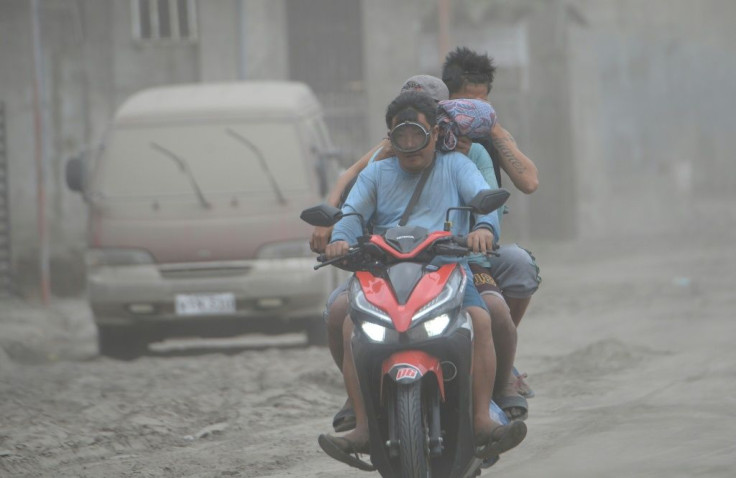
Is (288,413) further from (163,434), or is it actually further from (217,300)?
(217,300)

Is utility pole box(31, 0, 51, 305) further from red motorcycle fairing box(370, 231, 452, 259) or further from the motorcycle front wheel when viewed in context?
the motorcycle front wheel

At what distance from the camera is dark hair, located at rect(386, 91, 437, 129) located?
5.86 meters

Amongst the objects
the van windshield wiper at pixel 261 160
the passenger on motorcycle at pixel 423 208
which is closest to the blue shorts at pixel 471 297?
the passenger on motorcycle at pixel 423 208

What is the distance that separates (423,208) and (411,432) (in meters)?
1.04

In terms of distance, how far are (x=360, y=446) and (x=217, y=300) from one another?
5990 mm

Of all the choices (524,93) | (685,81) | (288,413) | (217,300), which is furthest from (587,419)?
(685,81)

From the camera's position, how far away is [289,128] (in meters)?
12.2

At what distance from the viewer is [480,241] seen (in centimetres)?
564

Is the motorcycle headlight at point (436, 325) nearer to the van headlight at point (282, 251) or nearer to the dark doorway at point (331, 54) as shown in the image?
the van headlight at point (282, 251)

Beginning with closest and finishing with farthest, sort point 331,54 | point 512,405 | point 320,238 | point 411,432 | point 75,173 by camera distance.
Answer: point 411,432 → point 512,405 → point 320,238 → point 75,173 → point 331,54

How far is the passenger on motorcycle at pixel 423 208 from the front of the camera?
5688mm

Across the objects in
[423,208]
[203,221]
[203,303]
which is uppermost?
[423,208]

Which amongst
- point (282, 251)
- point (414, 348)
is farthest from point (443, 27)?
point (414, 348)

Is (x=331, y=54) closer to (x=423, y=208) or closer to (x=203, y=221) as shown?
(x=203, y=221)
